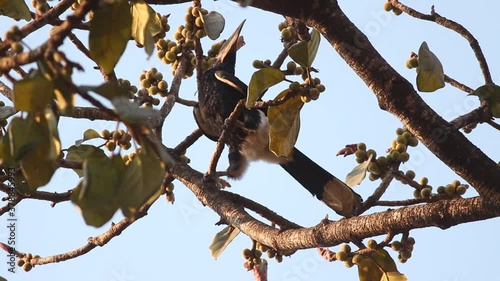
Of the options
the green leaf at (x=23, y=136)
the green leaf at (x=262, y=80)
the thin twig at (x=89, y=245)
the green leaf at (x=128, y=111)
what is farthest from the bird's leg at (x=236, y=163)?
the green leaf at (x=128, y=111)

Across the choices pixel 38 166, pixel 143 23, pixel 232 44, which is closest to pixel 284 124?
pixel 143 23

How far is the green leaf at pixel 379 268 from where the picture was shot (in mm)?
1896

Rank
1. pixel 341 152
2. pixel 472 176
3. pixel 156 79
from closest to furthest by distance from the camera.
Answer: pixel 472 176 < pixel 341 152 < pixel 156 79

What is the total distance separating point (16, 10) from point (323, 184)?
1.69 m

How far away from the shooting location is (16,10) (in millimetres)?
1867

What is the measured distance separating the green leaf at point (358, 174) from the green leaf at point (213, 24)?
0.58 m

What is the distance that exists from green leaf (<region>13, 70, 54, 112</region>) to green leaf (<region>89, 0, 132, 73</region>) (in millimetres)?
188

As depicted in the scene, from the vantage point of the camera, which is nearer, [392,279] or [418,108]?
[418,108]

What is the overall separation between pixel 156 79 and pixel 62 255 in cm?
73

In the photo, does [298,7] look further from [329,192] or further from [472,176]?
[329,192]

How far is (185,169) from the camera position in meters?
2.54

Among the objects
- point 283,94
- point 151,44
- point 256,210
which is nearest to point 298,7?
point 283,94

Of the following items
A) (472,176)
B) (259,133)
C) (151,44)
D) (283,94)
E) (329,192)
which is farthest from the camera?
(259,133)

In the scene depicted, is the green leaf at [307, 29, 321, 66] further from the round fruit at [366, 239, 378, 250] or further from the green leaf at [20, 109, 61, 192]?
the green leaf at [20, 109, 61, 192]
